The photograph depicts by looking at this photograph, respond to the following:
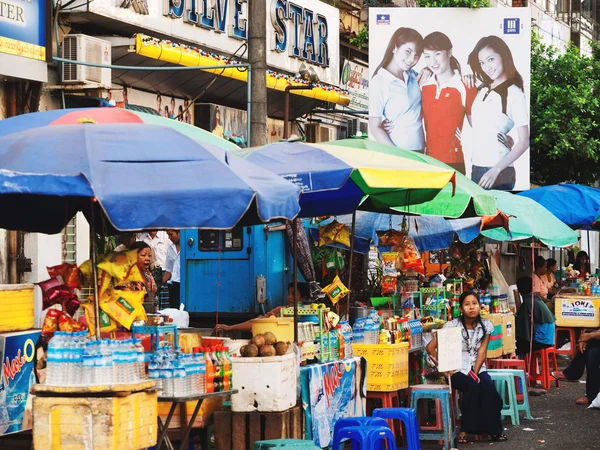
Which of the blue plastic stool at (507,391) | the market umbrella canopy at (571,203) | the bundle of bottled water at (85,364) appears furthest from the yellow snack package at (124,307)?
the market umbrella canopy at (571,203)

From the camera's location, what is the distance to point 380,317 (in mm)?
11617

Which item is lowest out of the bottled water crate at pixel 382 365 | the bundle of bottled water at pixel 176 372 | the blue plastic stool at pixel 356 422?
the blue plastic stool at pixel 356 422

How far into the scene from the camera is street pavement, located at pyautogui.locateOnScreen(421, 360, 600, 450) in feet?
37.3

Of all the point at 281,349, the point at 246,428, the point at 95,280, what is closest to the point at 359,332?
the point at 281,349

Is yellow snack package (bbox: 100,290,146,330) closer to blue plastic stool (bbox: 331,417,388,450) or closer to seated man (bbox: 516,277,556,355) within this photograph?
blue plastic stool (bbox: 331,417,388,450)

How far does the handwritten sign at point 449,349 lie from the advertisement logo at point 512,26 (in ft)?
33.6

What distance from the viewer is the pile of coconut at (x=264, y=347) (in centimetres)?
860

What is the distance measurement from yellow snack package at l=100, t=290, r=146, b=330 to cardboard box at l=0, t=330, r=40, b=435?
87 cm

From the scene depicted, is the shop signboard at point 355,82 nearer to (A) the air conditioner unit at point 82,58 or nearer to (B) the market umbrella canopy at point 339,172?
(A) the air conditioner unit at point 82,58

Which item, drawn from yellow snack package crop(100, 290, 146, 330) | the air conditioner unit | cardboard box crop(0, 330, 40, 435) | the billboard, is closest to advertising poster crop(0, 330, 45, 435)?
cardboard box crop(0, 330, 40, 435)

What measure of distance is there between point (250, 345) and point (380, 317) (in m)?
3.20

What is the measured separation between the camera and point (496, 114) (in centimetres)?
2016

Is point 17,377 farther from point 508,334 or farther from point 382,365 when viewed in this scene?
point 508,334

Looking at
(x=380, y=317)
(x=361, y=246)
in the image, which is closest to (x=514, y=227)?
(x=361, y=246)
